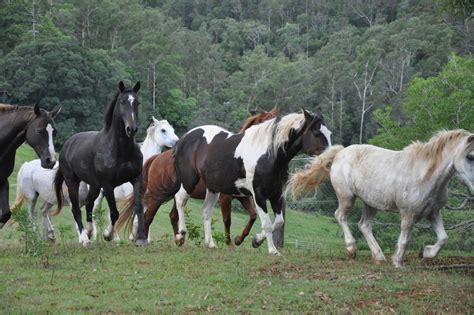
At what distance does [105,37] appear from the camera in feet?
317

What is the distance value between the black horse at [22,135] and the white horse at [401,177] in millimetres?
4366

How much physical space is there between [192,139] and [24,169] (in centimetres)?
513

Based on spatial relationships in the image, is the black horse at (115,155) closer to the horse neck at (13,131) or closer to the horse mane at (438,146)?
the horse neck at (13,131)

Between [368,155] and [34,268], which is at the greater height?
[368,155]

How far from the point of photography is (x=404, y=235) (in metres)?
9.98

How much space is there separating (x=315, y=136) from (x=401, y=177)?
1857 mm

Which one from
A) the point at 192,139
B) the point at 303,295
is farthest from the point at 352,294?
the point at 192,139

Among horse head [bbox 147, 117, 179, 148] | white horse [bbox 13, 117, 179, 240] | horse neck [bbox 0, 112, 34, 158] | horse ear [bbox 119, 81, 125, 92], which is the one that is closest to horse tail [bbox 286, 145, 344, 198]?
horse ear [bbox 119, 81, 125, 92]

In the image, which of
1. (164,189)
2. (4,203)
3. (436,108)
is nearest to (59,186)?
(4,203)

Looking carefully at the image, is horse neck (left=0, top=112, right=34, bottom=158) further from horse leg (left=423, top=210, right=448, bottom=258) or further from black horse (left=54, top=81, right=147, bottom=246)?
horse leg (left=423, top=210, right=448, bottom=258)

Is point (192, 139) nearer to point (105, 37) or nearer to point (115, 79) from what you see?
point (115, 79)

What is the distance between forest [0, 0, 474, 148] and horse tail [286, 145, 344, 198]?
81.4 feet

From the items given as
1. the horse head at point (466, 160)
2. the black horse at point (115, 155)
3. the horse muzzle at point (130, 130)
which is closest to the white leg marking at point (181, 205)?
the black horse at point (115, 155)

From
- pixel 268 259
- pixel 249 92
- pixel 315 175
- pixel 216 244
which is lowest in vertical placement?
pixel 249 92
